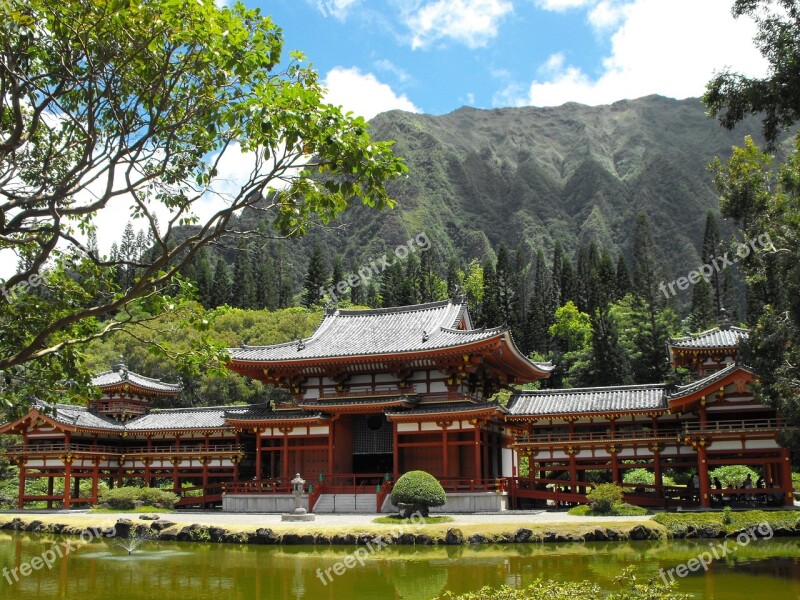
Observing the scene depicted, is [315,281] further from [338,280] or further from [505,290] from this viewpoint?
[505,290]

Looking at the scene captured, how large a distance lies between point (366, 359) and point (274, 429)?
19.0 feet

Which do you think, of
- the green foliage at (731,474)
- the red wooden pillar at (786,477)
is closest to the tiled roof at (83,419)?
the red wooden pillar at (786,477)

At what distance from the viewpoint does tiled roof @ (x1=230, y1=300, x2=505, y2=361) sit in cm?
3338

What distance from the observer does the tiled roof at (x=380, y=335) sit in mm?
33375

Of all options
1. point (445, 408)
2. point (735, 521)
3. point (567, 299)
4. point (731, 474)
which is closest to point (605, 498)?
point (735, 521)

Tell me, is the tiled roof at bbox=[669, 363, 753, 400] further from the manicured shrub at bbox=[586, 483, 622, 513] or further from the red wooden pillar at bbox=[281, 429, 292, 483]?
the red wooden pillar at bbox=[281, 429, 292, 483]

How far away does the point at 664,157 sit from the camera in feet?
583

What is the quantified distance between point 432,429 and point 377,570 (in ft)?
44.9

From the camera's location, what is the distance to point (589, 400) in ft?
111

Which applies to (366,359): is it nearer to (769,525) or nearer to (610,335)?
(769,525)

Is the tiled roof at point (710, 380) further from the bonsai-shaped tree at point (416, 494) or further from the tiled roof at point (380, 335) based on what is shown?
the bonsai-shaped tree at point (416, 494)

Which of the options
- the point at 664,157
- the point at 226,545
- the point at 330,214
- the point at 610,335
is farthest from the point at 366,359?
the point at 664,157

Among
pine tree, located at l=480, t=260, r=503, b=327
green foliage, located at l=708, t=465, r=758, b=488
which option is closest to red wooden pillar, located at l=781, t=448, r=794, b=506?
green foliage, located at l=708, t=465, r=758, b=488

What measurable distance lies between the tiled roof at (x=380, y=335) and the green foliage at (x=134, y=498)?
7.74 metres
